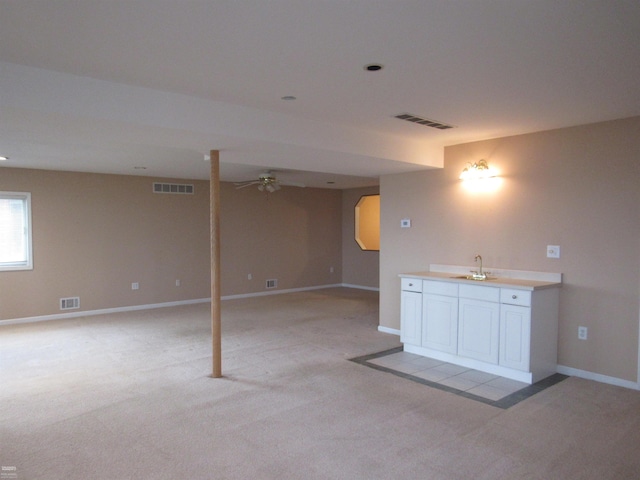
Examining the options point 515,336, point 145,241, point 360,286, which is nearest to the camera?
point 515,336

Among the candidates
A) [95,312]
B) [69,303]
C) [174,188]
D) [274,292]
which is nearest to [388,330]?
[274,292]

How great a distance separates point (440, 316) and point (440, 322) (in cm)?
6

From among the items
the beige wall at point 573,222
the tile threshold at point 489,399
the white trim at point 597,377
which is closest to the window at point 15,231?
the tile threshold at point 489,399

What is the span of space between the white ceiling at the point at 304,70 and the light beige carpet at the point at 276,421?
7.16 feet

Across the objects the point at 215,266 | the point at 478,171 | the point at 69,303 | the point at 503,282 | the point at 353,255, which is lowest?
the point at 69,303

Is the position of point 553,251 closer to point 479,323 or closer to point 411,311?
point 479,323

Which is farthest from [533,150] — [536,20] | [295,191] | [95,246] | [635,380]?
[95,246]

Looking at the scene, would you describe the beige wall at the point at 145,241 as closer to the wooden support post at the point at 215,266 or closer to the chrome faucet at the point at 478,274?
the wooden support post at the point at 215,266

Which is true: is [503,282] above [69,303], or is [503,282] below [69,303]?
above

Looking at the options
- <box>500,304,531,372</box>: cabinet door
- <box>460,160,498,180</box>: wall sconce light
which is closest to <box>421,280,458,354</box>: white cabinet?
<box>500,304,531,372</box>: cabinet door

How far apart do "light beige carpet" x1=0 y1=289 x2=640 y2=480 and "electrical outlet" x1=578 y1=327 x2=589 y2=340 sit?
427 mm

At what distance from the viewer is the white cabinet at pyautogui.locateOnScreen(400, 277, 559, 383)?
404 cm

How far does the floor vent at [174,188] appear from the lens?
7941mm

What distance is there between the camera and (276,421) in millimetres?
3256
